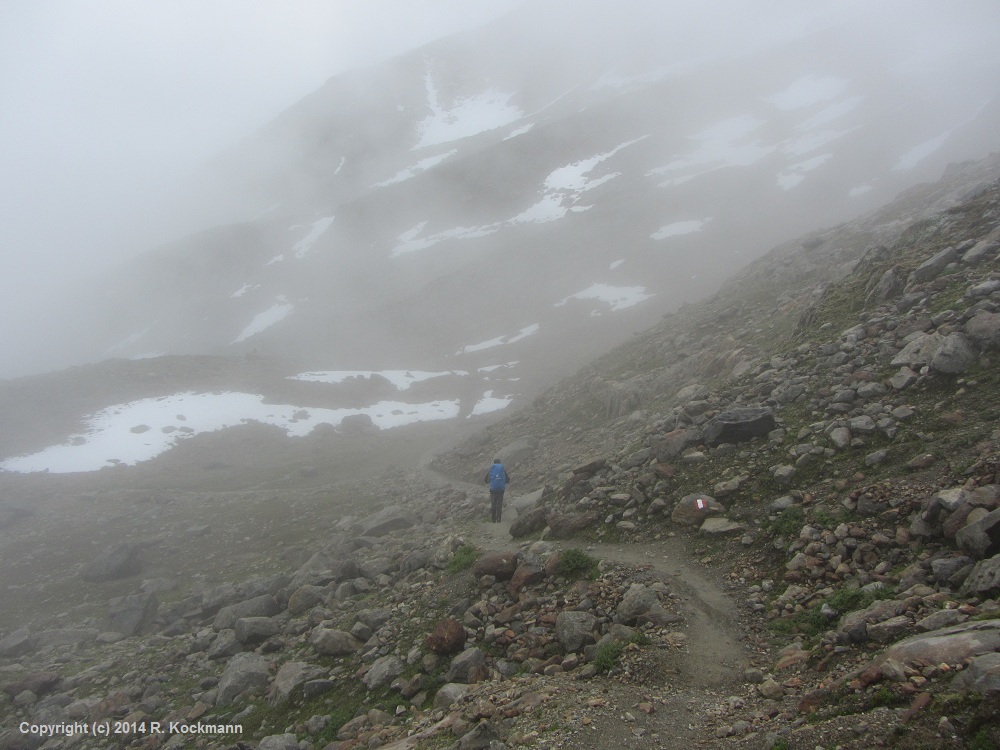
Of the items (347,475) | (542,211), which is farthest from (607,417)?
(542,211)

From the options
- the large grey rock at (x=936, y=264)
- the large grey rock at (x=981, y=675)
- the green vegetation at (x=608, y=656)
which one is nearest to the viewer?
the large grey rock at (x=981, y=675)

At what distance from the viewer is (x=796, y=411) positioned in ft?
36.7

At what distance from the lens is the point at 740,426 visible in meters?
11.2

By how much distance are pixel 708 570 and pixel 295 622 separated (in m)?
8.65

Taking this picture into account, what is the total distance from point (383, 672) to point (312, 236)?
116233 mm

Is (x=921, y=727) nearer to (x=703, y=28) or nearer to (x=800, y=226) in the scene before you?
(x=800, y=226)

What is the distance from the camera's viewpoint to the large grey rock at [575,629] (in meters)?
7.78

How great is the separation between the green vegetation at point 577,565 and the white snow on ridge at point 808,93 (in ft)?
417

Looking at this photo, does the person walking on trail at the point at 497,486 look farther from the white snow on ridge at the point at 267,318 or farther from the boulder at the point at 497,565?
the white snow on ridge at the point at 267,318

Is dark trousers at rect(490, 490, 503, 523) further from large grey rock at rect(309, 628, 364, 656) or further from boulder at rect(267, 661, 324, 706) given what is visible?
boulder at rect(267, 661, 324, 706)

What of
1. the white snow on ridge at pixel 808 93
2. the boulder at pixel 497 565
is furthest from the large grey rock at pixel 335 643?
the white snow on ridge at pixel 808 93

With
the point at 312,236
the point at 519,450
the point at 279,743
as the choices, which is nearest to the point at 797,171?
the point at 519,450

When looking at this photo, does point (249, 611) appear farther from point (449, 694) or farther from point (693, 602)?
point (693, 602)

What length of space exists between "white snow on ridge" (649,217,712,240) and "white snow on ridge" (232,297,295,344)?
58.6 metres
